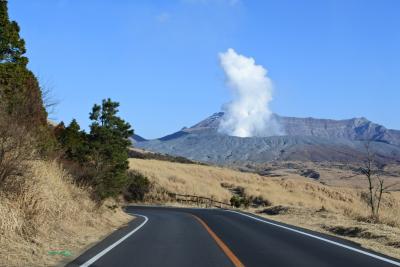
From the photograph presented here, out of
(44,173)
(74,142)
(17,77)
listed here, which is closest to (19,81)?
(17,77)

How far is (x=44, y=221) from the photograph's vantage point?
14.8 m

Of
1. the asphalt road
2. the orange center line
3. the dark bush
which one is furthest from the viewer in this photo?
the dark bush

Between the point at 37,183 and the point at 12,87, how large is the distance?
21.1ft

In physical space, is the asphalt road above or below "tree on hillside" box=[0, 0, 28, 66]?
below

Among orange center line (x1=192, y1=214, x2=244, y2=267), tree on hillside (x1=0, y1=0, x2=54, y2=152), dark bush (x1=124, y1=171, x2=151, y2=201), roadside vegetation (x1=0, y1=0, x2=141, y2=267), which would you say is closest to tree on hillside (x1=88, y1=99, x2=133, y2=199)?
roadside vegetation (x1=0, y1=0, x2=141, y2=267)

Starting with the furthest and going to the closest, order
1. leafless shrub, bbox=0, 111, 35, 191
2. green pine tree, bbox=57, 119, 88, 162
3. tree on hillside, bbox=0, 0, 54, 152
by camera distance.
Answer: green pine tree, bbox=57, 119, 88, 162 → tree on hillside, bbox=0, 0, 54, 152 → leafless shrub, bbox=0, 111, 35, 191

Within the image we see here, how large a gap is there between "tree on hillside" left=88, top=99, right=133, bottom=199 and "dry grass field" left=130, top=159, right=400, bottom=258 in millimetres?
9167

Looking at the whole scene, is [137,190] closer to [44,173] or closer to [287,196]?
[287,196]

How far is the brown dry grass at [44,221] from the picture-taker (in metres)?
12.1

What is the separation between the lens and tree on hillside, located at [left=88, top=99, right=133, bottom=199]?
2712cm

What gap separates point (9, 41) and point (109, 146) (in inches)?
353

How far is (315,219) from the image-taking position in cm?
2845

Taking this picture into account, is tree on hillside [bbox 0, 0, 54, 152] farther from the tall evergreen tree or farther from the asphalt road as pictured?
the asphalt road

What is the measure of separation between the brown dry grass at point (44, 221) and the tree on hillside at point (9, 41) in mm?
4737
